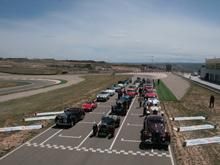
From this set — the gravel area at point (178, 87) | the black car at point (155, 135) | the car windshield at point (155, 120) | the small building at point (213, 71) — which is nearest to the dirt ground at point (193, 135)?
the black car at point (155, 135)

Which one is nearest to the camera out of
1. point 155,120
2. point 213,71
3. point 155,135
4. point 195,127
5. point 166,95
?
point 155,135

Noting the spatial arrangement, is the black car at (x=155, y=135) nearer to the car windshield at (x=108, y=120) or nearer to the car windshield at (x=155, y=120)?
the car windshield at (x=155, y=120)

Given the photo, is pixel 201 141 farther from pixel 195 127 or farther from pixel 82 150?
pixel 82 150

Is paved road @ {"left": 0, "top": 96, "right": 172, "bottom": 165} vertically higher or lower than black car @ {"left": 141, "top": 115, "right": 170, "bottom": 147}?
lower

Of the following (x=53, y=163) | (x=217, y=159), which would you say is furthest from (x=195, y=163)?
(x=53, y=163)

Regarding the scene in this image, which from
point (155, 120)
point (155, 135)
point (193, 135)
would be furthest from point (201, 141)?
Answer: point (155, 135)

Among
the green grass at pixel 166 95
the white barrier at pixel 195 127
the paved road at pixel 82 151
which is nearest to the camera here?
the paved road at pixel 82 151

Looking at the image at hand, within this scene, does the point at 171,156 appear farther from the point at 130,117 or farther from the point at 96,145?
the point at 130,117

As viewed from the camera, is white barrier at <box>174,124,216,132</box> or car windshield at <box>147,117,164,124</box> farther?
white barrier at <box>174,124,216,132</box>

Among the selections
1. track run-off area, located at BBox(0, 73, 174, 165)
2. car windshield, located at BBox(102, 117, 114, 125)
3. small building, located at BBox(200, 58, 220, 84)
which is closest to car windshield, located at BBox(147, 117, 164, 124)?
track run-off area, located at BBox(0, 73, 174, 165)

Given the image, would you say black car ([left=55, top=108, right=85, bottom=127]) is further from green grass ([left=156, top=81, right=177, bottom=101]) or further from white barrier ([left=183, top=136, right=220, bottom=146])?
green grass ([left=156, top=81, right=177, bottom=101])
